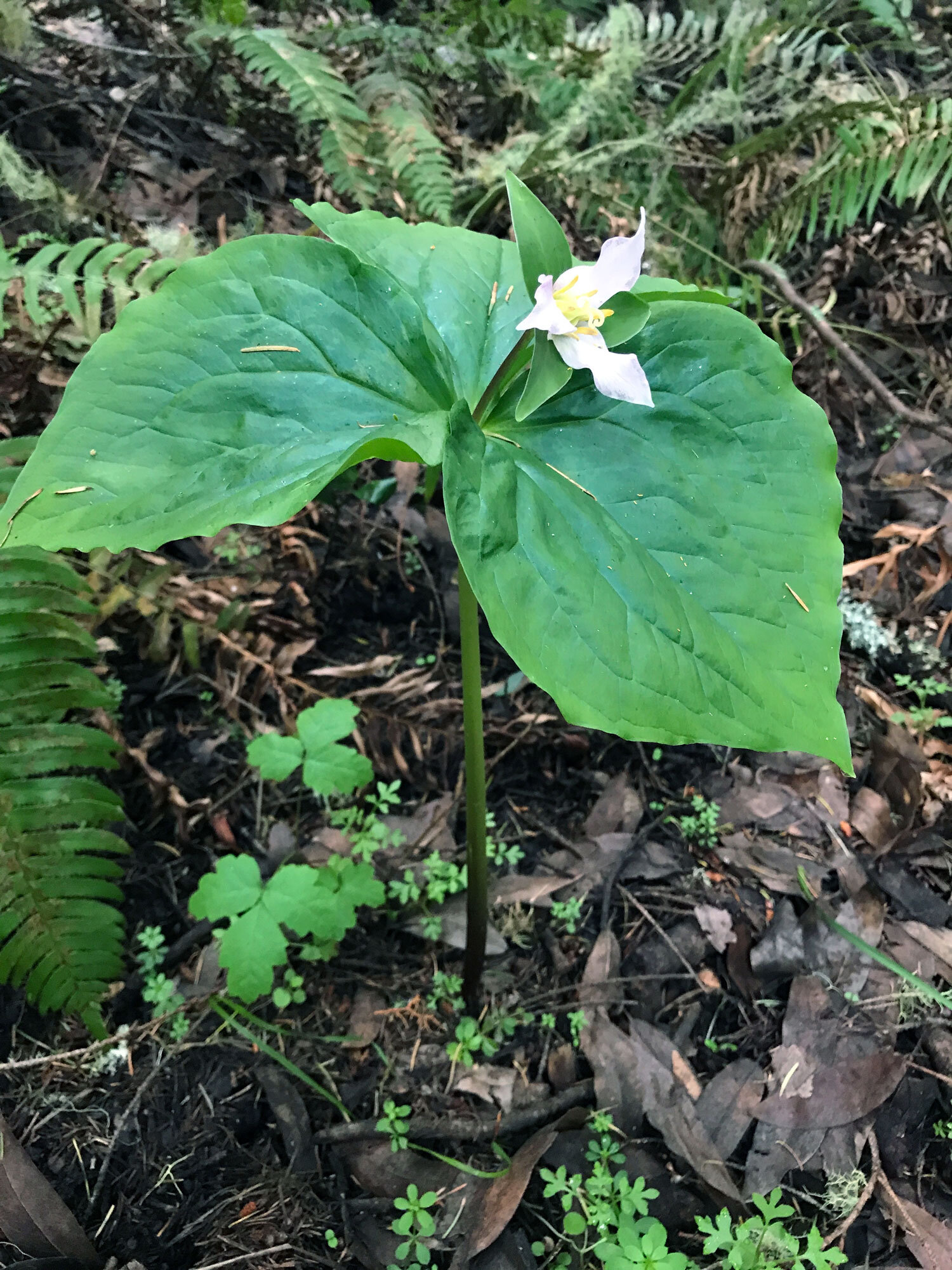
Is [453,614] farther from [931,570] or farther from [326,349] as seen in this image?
[931,570]

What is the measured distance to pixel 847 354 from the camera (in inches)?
87.4

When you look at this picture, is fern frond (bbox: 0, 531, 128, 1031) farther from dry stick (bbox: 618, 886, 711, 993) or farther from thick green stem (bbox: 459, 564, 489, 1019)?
dry stick (bbox: 618, 886, 711, 993)

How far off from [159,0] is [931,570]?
374cm

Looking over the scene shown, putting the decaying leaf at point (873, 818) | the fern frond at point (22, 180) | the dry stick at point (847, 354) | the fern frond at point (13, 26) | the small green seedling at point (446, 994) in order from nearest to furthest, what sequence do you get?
the small green seedling at point (446, 994)
the decaying leaf at point (873, 818)
the dry stick at point (847, 354)
the fern frond at point (22, 180)
the fern frond at point (13, 26)

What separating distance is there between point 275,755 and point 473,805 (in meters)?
0.50

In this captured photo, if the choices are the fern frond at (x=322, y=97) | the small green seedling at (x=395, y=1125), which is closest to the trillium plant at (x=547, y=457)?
the small green seedling at (x=395, y=1125)

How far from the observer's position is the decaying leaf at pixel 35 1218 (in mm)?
1191

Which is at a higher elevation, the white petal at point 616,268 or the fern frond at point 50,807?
the white petal at point 616,268

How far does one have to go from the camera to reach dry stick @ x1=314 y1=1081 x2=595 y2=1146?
1.40 meters

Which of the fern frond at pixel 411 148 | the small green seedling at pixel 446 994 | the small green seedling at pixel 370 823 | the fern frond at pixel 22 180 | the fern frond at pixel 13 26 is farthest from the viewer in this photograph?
the fern frond at pixel 13 26

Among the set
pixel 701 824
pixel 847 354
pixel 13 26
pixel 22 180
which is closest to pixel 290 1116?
pixel 701 824

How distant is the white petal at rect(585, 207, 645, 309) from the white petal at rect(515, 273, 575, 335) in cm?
7

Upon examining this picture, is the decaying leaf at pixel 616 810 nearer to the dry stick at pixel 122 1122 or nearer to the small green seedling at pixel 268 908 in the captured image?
the small green seedling at pixel 268 908

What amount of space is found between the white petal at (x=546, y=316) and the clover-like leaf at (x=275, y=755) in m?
1.03
